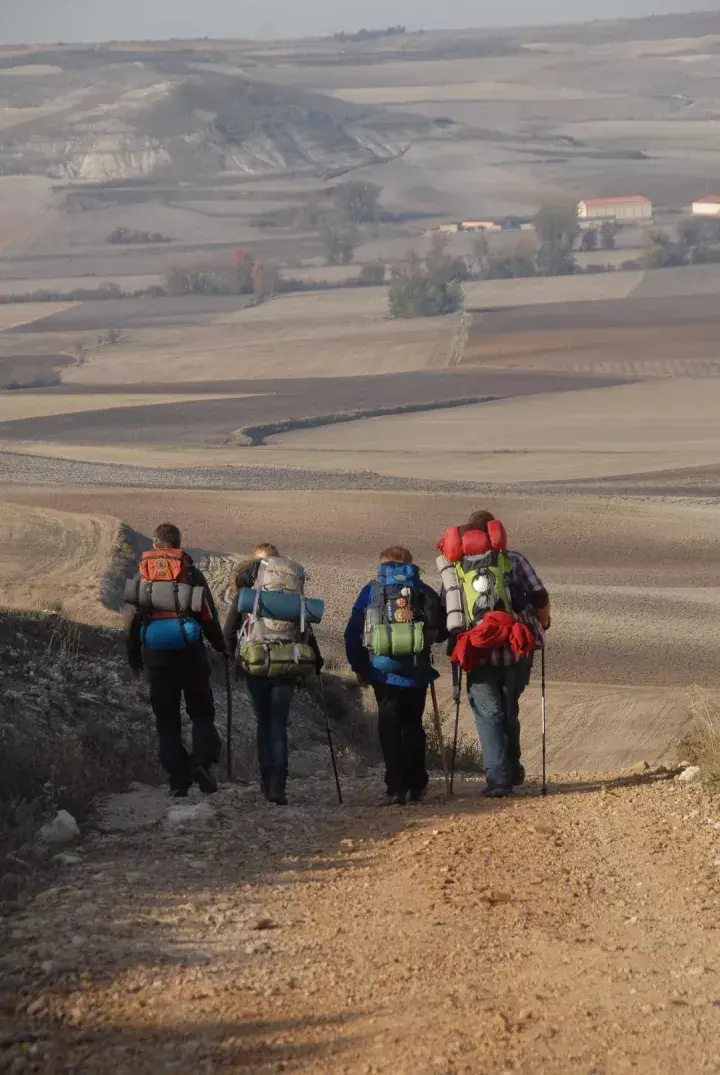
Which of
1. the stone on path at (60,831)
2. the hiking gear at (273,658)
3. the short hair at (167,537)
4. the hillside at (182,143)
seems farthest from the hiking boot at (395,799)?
the hillside at (182,143)

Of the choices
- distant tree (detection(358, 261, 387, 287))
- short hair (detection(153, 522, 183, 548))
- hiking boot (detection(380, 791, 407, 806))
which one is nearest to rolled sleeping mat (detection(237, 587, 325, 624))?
short hair (detection(153, 522, 183, 548))

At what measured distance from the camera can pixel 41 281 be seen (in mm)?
125688

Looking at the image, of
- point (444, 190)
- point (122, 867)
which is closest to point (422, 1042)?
point (122, 867)

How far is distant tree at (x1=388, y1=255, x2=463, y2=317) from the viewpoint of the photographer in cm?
9606

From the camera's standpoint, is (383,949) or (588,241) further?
(588,241)

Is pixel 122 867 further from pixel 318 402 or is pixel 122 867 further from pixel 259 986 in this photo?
pixel 318 402

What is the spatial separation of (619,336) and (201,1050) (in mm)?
80112

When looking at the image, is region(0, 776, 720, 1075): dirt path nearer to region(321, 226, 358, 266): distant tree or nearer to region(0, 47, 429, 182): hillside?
region(321, 226, 358, 266): distant tree

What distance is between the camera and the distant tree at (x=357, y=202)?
150 metres

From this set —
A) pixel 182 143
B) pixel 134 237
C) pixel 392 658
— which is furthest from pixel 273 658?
pixel 182 143

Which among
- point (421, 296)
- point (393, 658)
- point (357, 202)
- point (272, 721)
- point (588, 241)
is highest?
point (357, 202)

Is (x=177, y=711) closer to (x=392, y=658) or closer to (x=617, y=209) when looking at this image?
(x=392, y=658)

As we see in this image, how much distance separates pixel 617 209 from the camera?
150 meters

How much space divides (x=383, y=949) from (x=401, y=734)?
3502mm
